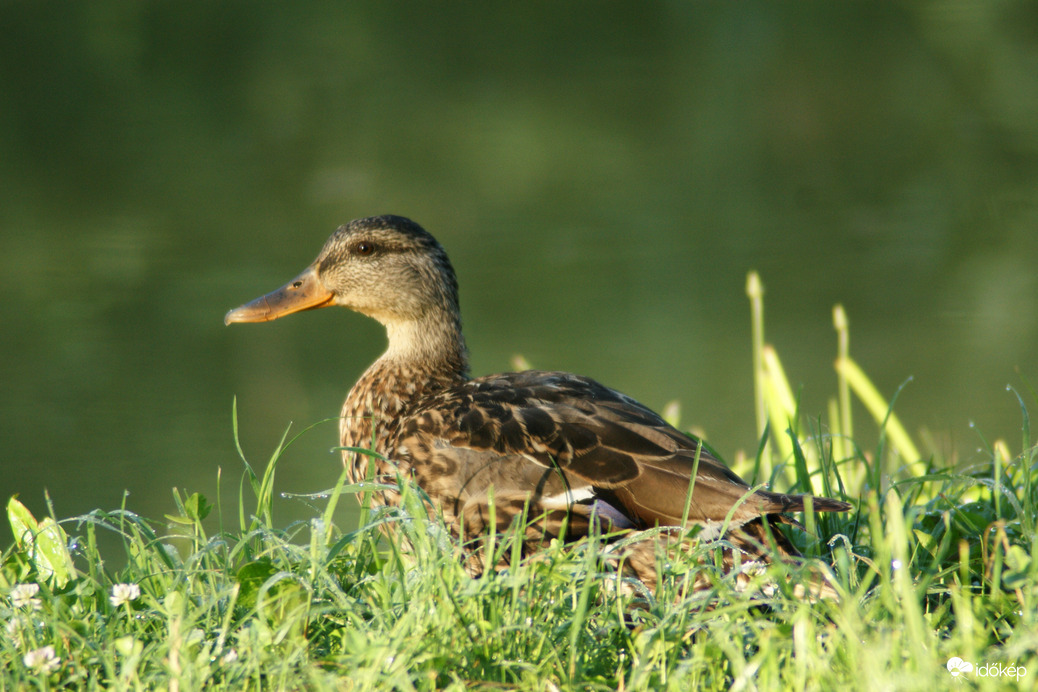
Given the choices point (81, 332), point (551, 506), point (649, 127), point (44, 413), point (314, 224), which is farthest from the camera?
point (649, 127)

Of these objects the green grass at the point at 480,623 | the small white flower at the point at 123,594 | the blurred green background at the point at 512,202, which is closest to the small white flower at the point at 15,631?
the green grass at the point at 480,623

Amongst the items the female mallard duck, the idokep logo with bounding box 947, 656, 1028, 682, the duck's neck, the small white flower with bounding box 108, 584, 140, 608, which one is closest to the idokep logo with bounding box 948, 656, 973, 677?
the idokep logo with bounding box 947, 656, 1028, 682

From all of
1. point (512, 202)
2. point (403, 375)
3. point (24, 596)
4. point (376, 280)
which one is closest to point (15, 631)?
point (24, 596)

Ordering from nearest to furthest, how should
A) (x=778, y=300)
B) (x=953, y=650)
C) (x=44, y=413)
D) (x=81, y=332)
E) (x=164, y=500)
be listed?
(x=953, y=650) < (x=164, y=500) < (x=44, y=413) < (x=81, y=332) < (x=778, y=300)

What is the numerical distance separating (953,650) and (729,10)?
1253cm

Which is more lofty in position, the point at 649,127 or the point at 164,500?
the point at 649,127

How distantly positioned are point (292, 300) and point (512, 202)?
695cm

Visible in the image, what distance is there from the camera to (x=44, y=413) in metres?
7.53

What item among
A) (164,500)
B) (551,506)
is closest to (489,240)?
(164,500)

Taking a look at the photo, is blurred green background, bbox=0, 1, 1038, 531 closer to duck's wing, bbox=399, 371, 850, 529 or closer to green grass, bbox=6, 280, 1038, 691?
duck's wing, bbox=399, 371, 850, 529

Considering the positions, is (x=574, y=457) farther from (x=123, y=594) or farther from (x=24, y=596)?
(x=24, y=596)

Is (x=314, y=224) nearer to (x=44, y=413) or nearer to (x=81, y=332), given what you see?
(x=81, y=332)

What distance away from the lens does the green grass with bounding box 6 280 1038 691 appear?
1.66 m

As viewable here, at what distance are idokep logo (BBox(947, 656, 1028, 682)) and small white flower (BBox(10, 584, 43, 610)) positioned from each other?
5.04 ft
